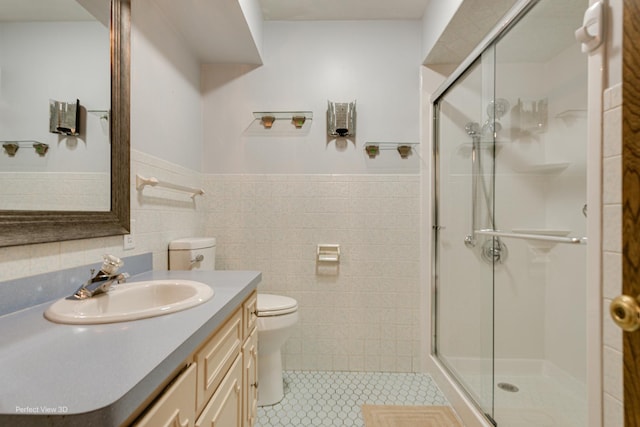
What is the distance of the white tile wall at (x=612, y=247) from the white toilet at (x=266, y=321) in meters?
1.35

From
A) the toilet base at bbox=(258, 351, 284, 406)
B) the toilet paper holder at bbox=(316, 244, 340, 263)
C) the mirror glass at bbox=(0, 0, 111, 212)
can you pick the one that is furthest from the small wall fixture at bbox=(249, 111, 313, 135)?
the toilet base at bbox=(258, 351, 284, 406)

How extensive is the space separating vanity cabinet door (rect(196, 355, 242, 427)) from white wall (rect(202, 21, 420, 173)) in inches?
55.2

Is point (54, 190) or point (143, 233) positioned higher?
point (54, 190)

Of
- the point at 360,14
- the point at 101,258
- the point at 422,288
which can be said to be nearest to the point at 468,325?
the point at 422,288

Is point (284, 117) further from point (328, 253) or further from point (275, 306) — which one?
→ point (275, 306)

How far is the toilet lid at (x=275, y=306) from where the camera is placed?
1.66 m

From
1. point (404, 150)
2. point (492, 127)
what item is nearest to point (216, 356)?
point (404, 150)

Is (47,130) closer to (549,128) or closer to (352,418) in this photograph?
(352,418)

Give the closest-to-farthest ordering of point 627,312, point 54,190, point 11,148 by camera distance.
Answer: point 627,312, point 11,148, point 54,190

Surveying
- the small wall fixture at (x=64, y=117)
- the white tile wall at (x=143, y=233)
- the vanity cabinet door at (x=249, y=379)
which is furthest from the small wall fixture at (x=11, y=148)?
the vanity cabinet door at (x=249, y=379)

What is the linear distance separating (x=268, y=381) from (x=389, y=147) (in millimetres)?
1718

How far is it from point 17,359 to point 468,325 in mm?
2079

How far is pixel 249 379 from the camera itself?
1282mm

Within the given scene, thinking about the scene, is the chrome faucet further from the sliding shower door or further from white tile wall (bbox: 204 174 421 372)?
the sliding shower door
